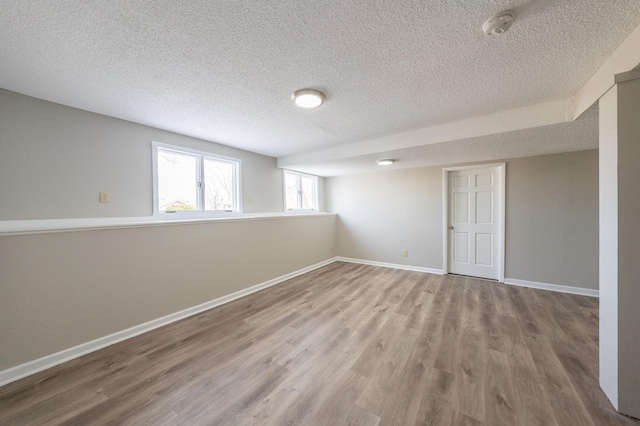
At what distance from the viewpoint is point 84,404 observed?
1495mm

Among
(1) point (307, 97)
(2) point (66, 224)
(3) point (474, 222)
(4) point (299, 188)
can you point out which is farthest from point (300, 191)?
(2) point (66, 224)

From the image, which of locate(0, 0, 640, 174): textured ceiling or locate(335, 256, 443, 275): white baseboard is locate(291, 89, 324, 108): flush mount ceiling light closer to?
locate(0, 0, 640, 174): textured ceiling

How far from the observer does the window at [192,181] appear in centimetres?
284

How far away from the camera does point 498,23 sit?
46.5 inches

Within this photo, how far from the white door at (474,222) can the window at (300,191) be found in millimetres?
2948

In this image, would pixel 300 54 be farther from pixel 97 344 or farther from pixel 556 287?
pixel 556 287

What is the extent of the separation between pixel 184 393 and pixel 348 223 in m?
4.26

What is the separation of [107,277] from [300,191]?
3.57 meters

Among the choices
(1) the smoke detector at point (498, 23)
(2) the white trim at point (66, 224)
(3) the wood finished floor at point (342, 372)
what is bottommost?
(3) the wood finished floor at point (342, 372)

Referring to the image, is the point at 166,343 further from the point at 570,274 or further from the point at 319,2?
the point at 570,274

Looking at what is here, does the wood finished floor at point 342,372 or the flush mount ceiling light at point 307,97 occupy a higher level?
the flush mount ceiling light at point 307,97

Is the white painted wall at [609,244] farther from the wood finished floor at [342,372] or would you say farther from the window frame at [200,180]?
the window frame at [200,180]

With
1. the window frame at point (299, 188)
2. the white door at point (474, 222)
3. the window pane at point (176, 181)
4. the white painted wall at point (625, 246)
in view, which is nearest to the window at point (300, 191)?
the window frame at point (299, 188)

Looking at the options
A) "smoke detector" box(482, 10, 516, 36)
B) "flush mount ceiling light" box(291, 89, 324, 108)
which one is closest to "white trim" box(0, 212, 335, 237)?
"flush mount ceiling light" box(291, 89, 324, 108)
